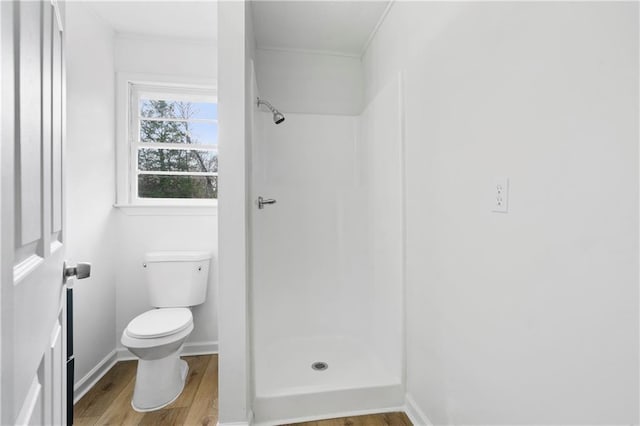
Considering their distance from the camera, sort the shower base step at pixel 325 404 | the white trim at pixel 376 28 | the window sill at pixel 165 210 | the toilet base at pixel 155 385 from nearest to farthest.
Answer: the shower base step at pixel 325 404
the toilet base at pixel 155 385
the white trim at pixel 376 28
the window sill at pixel 165 210

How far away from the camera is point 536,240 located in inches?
33.8

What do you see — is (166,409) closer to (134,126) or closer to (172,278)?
(172,278)

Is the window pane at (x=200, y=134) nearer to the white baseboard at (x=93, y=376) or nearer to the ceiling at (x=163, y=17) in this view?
the ceiling at (x=163, y=17)

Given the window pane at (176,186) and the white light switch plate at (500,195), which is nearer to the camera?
the white light switch plate at (500,195)

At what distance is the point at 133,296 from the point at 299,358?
1273 millimetres

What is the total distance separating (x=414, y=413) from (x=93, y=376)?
194 centimetres

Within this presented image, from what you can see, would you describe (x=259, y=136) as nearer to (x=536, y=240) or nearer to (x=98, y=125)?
Result: (x=98, y=125)

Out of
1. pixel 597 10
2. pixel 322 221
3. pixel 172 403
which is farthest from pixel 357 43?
pixel 172 403

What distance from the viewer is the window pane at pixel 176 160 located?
2365 millimetres

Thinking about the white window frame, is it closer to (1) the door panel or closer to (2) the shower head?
(2) the shower head

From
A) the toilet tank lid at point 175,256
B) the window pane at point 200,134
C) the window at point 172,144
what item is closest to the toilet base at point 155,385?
the toilet tank lid at point 175,256

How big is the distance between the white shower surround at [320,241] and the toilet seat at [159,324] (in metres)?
0.46

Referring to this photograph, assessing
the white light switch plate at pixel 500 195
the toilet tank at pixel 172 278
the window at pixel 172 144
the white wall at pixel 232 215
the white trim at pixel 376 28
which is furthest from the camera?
the window at pixel 172 144

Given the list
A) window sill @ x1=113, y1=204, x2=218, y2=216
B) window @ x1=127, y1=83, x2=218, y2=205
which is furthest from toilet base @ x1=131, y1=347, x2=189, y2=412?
window @ x1=127, y1=83, x2=218, y2=205
